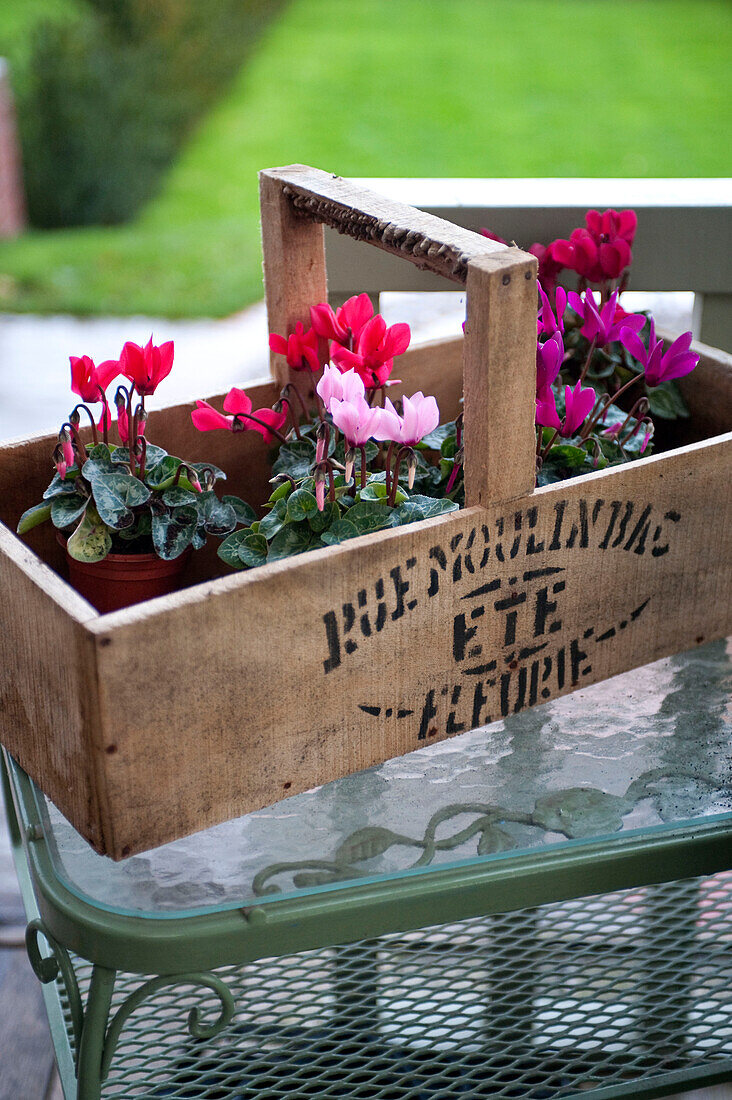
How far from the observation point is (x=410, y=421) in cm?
93

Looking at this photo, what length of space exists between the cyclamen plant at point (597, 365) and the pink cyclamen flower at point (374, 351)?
130 millimetres

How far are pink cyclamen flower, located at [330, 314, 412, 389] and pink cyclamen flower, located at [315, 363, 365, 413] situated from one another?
3cm

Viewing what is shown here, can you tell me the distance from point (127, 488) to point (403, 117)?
27.1 feet

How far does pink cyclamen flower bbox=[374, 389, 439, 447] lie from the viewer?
92cm

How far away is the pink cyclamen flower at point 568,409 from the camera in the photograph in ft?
3.36

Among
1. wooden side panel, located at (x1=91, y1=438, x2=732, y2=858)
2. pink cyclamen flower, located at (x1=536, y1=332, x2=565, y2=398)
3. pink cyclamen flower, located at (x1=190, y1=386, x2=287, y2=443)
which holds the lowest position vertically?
wooden side panel, located at (x1=91, y1=438, x2=732, y2=858)

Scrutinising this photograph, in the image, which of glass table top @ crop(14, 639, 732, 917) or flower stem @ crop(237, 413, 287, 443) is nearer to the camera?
glass table top @ crop(14, 639, 732, 917)

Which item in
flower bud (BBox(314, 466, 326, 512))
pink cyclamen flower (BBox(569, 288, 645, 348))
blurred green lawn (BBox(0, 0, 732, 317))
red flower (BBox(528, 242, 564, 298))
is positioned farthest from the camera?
blurred green lawn (BBox(0, 0, 732, 317))

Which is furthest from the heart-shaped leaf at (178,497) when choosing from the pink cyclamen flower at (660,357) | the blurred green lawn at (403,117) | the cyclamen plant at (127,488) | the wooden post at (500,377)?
the blurred green lawn at (403,117)

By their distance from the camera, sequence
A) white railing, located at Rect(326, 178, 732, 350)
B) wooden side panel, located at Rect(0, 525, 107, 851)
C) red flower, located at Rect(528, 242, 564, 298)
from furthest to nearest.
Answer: white railing, located at Rect(326, 178, 732, 350) → red flower, located at Rect(528, 242, 564, 298) → wooden side panel, located at Rect(0, 525, 107, 851)

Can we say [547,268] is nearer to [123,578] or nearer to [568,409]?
[568,409]

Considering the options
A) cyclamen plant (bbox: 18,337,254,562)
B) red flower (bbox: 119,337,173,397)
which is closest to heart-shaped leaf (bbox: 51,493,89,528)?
cyclamen plant (bbox: 18,337,254,562)

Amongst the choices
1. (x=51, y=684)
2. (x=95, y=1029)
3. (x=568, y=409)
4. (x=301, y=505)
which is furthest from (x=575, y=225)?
(x=95, y=1029)

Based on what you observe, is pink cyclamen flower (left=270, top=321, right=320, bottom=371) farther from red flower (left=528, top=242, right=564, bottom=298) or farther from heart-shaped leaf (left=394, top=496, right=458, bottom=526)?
red flower (left=528, top=242, right=564, bottom=298)
